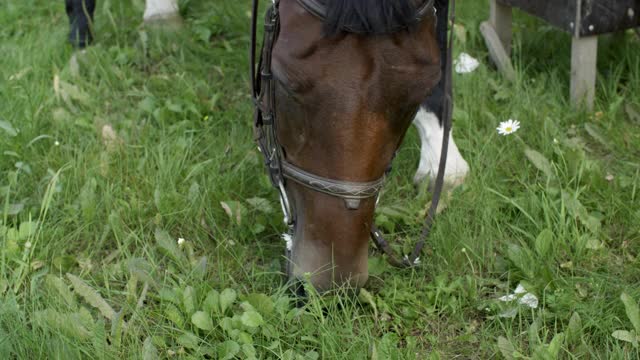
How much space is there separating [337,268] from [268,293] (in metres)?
0.55

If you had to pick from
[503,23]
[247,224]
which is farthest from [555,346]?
[503,23]

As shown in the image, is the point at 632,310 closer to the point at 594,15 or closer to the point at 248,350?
the point at 248,350

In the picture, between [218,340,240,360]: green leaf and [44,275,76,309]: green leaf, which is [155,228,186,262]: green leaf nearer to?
[44,275,76,309]: green leaf

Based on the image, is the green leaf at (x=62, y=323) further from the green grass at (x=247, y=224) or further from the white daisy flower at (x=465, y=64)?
the white daisy flower at (x=465, y=64)

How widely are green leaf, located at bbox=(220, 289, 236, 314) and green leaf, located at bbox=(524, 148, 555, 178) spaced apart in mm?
1324

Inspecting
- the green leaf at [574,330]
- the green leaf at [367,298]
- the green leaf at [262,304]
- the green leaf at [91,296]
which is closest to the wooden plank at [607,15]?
the green leaf at [574,330]

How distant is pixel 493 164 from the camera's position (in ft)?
10.2

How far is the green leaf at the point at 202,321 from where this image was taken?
2195mm

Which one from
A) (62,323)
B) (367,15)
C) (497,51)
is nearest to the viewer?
(367,15)

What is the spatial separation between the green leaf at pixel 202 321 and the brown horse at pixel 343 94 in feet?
1.27

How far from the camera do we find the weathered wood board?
11.7 feet

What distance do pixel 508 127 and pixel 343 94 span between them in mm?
1567

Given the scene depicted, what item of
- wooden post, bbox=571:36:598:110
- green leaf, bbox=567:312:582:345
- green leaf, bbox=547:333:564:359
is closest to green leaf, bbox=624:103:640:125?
wooden post, bbox=571:36:598:110

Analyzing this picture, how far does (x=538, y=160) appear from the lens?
3.04m
